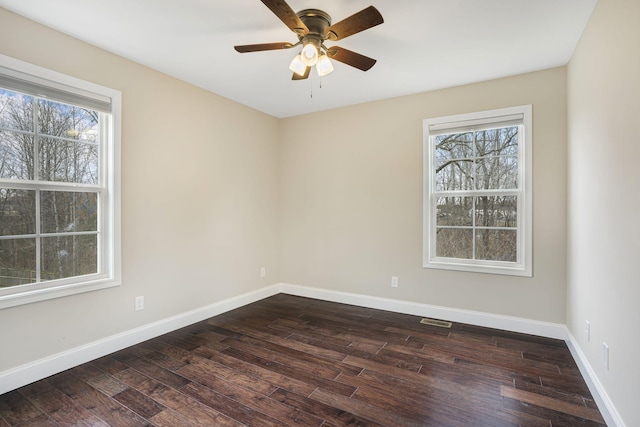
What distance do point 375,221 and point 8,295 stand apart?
335 cm

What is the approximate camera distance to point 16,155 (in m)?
2.23

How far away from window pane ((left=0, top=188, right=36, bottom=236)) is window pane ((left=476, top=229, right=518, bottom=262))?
3967 mm

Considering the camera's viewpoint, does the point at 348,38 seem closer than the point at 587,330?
No

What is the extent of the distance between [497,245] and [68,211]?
3.95 metres

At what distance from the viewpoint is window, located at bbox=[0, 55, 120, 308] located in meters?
2.20

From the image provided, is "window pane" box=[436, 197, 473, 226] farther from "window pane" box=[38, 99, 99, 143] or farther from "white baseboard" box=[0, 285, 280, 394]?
"window pane" box=[38, 99, 99, 143]

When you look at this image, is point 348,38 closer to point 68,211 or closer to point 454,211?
point 454,211

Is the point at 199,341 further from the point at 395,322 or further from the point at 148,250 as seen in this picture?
the point at 395,322

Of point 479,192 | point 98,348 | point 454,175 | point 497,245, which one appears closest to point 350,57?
point 454,175

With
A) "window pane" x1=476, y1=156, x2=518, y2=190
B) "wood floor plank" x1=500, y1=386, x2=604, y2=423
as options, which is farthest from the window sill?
"window pane" x1=476, y1=156, x2=518, y2=190

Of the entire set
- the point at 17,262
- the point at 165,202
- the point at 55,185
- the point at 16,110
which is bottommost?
the point at 17,262

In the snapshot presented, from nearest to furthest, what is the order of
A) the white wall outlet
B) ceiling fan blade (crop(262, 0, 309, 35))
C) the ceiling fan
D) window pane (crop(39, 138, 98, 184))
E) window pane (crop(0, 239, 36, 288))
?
ceiling fan blade (crop(262, 0, 309, 35)) → the ceiling fan → window pane (crop(0, 239, 36, 288)) → the white wall outlet → window pane (crop(39, 138, 98, 184))

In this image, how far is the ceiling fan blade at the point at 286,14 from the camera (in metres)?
1.68

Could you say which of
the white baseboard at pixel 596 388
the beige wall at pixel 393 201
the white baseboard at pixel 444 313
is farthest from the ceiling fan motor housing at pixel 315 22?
the white baseboard at pixel 444 313
